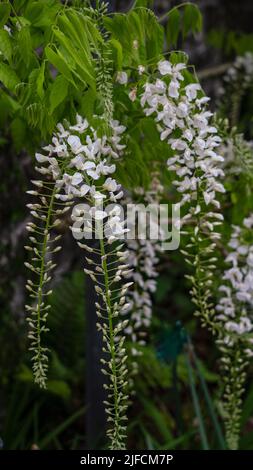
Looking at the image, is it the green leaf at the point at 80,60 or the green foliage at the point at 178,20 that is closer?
the green leaf at the point at 80,60

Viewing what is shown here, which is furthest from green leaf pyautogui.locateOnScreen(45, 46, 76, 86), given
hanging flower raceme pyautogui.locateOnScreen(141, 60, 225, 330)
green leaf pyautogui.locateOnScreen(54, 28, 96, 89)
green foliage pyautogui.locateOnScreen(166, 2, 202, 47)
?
green foliage pyautogui.locateOnScreen(166, 2, 202, 47)

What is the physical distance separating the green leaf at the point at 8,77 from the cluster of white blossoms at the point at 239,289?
0.74 m

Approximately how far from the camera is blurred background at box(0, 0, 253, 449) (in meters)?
2.17

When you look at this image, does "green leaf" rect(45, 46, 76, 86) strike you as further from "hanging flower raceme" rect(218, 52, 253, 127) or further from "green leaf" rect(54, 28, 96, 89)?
"hanging flower raceme" rect(218, 52, 253, 127)

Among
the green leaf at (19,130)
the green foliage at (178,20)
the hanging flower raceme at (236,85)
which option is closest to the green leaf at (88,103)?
the green leaf at (19,130)

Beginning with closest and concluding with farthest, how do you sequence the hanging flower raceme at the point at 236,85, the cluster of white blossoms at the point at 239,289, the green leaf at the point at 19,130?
the green leaf at the point at 19,130, the cluster of white blossoms at the point at 239,289, the hanging flower raceme at the point at 236,85

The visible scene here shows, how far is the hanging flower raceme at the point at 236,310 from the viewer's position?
179 cm

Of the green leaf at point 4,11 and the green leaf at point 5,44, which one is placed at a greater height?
the green leaf at point 4,11

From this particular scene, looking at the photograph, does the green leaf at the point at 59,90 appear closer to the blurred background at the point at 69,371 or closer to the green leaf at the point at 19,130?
the green leaf at the point at 19,130

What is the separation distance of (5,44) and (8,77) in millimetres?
69

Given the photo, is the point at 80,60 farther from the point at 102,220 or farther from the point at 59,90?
the point at 102,220

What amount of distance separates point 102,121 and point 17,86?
0.20 m

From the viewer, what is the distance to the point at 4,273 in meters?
2.36
